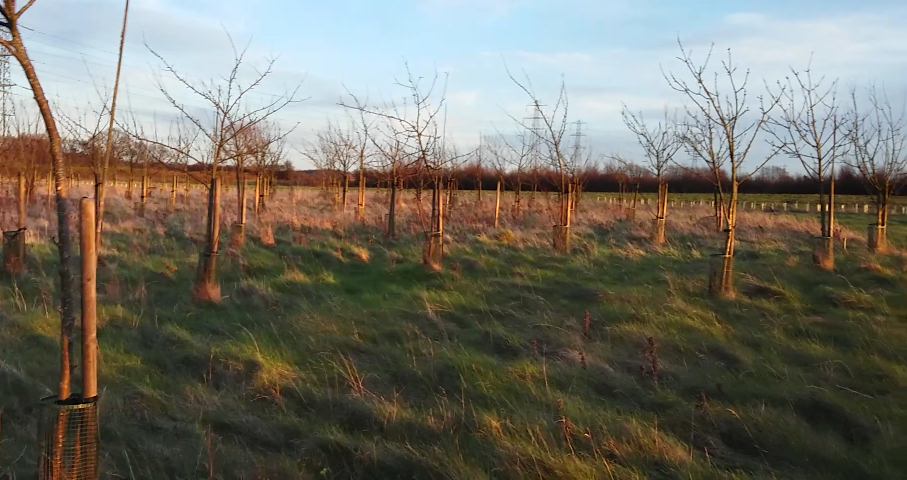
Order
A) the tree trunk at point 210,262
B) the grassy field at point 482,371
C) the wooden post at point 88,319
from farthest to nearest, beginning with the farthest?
1. the tree trunk at point 210,262
2. the grassy field at point 482,371
3. the wooden post at point 88,319

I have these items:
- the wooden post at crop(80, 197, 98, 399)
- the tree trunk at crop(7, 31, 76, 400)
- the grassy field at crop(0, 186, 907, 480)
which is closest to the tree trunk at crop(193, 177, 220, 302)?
the grassy field at crop(0, 186, 907, 480)

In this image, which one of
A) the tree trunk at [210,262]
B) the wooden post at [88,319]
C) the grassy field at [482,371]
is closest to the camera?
the wooden post at [88,319]

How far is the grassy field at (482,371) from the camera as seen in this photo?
3611 millimetres

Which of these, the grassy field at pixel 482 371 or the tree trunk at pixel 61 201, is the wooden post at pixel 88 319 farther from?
the grassy field at pixel 482 371

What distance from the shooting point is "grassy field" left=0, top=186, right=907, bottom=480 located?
11.8 ft

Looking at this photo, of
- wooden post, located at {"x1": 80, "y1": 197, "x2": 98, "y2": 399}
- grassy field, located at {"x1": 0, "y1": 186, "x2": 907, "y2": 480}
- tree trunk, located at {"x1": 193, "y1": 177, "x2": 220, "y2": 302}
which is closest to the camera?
wooden post, located at {"x1": 80, "y1": 197, "x2": 98, "y2": 399}

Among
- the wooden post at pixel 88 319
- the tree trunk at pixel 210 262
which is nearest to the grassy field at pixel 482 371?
the tree trunk at pixel 210 262

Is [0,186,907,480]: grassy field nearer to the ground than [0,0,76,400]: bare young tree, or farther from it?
nearer to the ground

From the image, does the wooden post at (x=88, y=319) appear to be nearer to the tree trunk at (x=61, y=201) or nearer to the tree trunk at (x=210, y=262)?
the tree trunk at (x=61, y=201)

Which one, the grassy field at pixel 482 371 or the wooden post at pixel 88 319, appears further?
the grassy field at pixel 482 371

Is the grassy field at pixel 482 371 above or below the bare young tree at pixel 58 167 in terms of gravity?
below

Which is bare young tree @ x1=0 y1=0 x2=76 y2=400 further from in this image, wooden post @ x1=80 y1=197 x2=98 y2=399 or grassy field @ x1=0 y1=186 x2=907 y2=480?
grassy field @ x1=0 y1=186 x2=907 y2=480

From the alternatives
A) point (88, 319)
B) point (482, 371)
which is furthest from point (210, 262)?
point (88, 319)

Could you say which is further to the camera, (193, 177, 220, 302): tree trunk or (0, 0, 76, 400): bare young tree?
(193, 177, 220, 302): tree trunk
